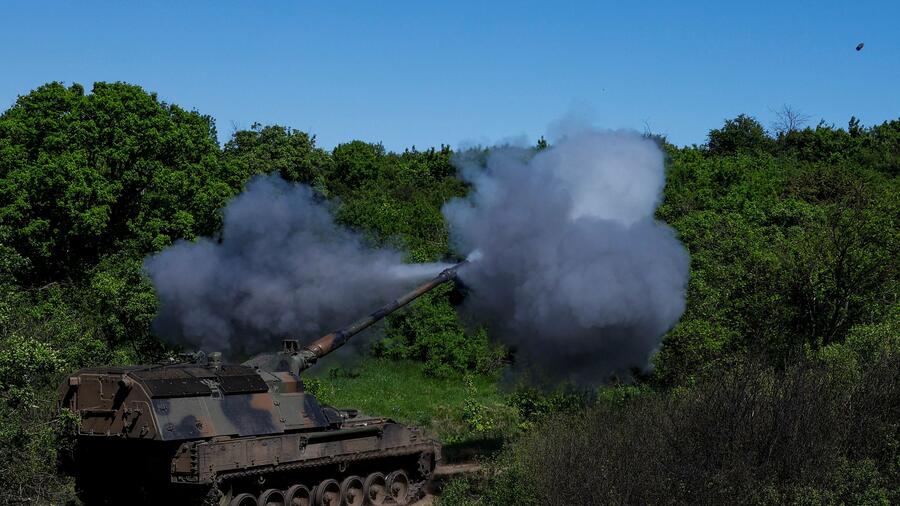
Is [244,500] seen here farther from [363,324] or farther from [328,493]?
[363,324]

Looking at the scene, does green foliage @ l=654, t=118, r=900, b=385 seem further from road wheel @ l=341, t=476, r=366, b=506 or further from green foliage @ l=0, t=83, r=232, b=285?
green foliage @ l=0, t=83, r=232, b=285

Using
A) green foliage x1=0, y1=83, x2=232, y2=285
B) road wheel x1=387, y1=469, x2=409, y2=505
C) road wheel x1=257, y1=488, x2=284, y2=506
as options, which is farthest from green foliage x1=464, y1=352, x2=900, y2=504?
green foliage x1=0, y1=83, x2=232, y2=285

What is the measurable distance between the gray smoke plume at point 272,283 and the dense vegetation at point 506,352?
6.09ft

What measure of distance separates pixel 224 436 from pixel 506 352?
316 inches

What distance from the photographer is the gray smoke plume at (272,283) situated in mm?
25812

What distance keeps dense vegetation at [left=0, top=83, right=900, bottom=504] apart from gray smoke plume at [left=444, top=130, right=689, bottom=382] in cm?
147

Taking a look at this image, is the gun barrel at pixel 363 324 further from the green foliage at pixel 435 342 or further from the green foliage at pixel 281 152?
the green foliage at pixel 281 152

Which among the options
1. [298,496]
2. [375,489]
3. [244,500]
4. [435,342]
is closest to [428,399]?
[435,342]

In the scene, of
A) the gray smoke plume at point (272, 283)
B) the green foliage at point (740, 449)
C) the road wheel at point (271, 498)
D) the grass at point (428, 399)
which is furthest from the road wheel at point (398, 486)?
the grass at point (428, 399)

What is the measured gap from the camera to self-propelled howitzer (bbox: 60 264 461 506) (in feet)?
61.4

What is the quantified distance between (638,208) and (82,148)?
22916mm

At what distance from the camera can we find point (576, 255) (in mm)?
19625

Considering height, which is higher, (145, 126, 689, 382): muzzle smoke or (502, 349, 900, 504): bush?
(145, 126, 689, 382): muzzle smoke

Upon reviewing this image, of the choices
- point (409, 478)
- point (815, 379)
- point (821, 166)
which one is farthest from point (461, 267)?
point (821, 166)
